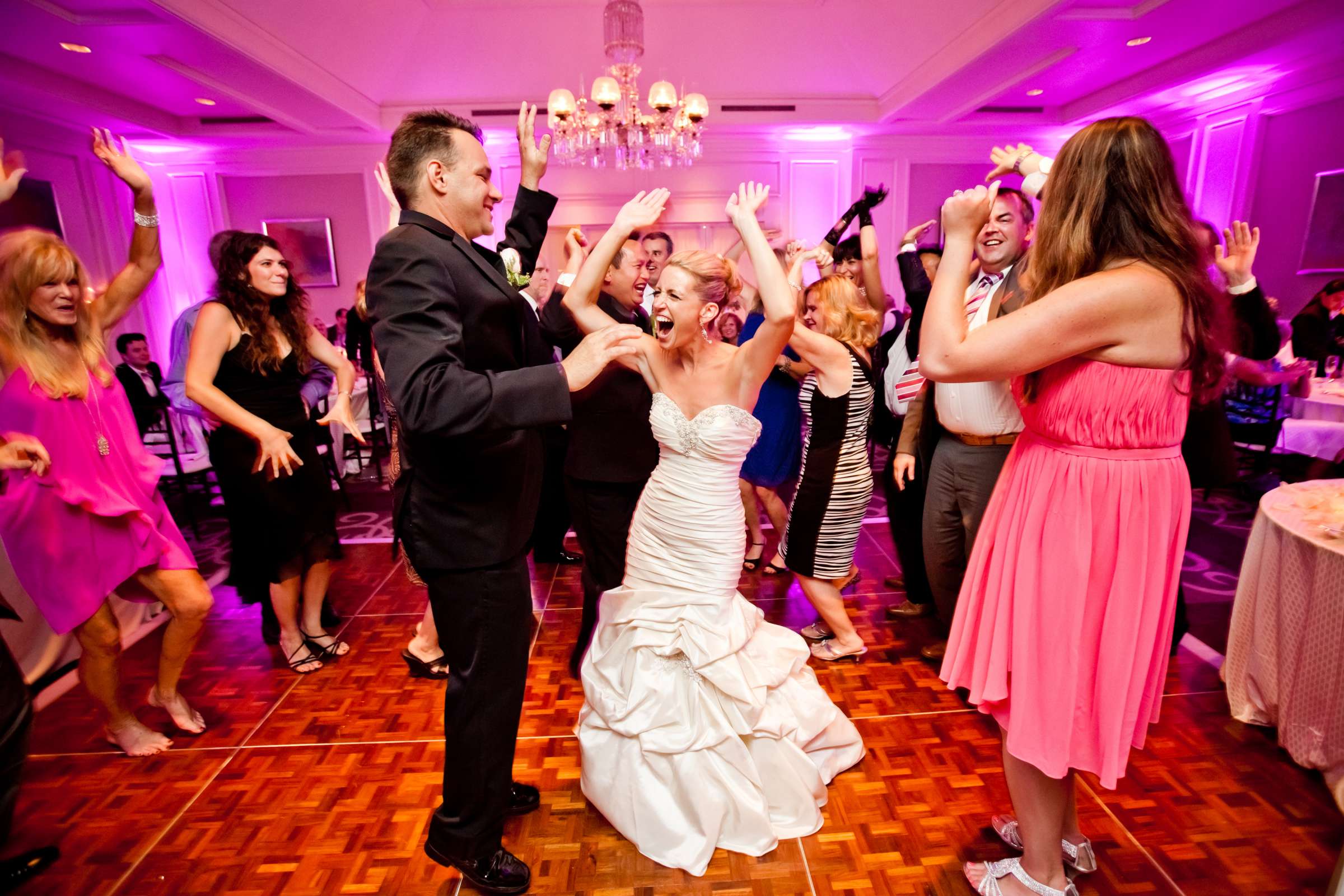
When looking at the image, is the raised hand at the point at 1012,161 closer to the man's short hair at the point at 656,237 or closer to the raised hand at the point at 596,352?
the raised hand at the point at 596,352

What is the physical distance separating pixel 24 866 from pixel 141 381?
4.60 metres

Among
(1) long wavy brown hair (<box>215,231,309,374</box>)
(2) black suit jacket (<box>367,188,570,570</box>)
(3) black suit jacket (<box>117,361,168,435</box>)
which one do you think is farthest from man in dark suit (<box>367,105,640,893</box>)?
(3) black suit jacket (<box>117,361,168,435</box>)

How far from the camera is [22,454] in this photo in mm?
1794

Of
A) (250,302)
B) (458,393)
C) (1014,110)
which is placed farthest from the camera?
(1014,110)

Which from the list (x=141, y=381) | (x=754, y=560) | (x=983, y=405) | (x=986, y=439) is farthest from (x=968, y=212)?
(x=141, y=381)

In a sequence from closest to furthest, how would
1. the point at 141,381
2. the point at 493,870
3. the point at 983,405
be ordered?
1. the point at 493,870
2. the point at 983,405
3. the point at 141,381

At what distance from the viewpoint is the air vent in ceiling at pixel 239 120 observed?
728cm

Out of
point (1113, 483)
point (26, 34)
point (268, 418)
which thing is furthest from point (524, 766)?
point (26, 34)

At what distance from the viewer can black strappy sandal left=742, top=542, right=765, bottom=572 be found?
394cm

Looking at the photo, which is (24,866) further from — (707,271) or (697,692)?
(707,271)

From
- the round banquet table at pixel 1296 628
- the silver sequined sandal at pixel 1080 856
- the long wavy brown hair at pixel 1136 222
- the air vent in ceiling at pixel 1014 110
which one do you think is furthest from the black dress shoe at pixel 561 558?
the air vent in ceiling at pixel 1014 110

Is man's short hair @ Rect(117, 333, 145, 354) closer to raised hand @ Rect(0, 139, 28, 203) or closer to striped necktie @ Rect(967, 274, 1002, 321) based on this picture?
raised hand @ Rect(0, 139, 28, 203)

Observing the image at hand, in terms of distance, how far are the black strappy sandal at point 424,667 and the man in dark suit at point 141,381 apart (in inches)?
82.1

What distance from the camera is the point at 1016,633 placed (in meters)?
1.51
